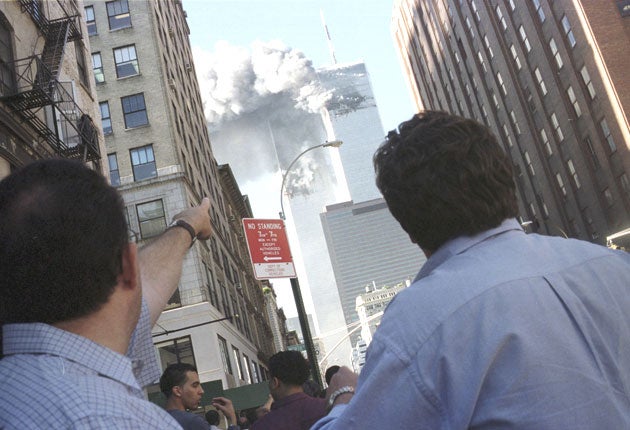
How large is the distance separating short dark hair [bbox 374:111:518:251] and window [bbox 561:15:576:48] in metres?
46.6

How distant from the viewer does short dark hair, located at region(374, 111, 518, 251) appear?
214 cm

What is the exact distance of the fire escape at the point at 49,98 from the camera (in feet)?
51.2

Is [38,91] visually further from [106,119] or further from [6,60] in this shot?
[106,119]

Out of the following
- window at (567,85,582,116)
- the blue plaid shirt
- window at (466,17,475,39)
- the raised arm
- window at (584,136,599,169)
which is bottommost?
the blue plaid shirt

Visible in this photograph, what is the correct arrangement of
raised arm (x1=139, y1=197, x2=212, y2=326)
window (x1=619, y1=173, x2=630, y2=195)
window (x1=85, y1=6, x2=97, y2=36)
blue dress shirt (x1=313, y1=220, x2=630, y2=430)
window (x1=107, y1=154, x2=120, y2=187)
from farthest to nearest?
window (x1=619, y1=173, x2=630, y2=195) < window (x1=85, y1=6, x2=97, y2=36) < window (x1=107, y1=154, x2=120, y2=187) < raised arm (x1=139, y1=197, x2=212, y2=326) < blue dress shirt (x1=313, y1=220, x2=630, y2=430)

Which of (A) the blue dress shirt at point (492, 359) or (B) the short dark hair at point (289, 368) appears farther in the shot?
(B) the short dark hair at point (289, 368)

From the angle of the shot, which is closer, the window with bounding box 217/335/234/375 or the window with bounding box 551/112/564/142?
the window with bounding box 217/335/234/375

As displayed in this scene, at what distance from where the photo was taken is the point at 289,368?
584 centimetres

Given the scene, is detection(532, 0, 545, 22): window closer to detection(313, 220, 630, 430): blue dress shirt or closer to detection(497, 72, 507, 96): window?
detection(497, 72, 507, 96): window

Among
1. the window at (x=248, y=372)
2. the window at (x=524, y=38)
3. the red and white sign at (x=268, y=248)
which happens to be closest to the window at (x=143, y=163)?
the window at (x=248, y=372)

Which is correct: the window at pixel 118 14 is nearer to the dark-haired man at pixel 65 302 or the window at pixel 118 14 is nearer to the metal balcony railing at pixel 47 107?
the metal balcony railing at pixel 47 107

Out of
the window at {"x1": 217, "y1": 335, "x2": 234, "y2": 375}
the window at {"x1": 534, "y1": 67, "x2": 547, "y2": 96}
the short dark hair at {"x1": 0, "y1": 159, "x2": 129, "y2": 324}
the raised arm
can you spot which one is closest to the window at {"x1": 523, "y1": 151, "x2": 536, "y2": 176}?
the window at {"x1": 534, "y1": 67, "x2": 547, "y2": 96}

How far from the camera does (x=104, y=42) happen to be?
38.8m

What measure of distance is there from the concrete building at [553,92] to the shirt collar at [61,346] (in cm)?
4277
